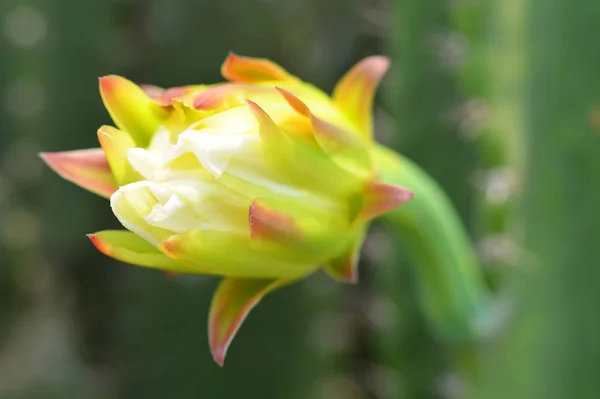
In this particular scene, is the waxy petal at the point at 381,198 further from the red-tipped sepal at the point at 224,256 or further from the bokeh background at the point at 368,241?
the bokeh background at the point at 368,241

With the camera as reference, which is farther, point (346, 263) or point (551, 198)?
point (551, 198)

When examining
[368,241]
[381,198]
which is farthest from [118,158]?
[368,241]

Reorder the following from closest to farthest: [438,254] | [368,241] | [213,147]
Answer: [213,147], [438,254], [368,241]

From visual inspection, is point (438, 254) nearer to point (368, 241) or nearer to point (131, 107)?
point (131, 107)

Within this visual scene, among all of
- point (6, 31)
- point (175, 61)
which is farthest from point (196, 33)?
point (6, 31)

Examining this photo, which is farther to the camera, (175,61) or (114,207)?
(175,61)

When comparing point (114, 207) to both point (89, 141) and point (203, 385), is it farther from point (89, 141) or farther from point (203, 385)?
point (89, 141)
